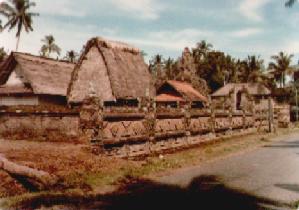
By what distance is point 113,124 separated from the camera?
586 inches

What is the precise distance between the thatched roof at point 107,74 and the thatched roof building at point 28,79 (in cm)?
286

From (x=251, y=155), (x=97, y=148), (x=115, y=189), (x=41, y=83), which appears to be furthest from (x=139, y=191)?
(x=41, y=83)

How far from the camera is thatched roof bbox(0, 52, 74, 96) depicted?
27.5 metres

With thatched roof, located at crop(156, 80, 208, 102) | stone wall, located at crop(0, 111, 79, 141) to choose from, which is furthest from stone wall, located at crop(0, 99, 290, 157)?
thatched roof, located at crop(156, 80, 208, 102)

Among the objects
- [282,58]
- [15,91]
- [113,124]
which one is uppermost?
[282,58]

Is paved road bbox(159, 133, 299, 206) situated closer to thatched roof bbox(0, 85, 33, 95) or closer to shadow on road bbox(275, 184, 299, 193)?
shadow on road bbox(275, 184, 299, 193)

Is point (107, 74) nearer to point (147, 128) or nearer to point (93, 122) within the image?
point (147, 128)

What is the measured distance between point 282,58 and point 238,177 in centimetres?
5855

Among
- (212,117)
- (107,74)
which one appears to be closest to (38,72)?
(107,74)

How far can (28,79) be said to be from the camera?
89.7ft

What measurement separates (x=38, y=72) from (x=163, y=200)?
22.2m

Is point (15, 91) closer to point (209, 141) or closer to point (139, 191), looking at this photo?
point (209, 141)

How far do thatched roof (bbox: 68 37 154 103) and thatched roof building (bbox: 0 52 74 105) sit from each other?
9.38 ft

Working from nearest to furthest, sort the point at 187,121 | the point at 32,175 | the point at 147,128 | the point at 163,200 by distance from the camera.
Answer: the point at 163,200
the point at 32,175
the point at 147,128
the point at 187,121
